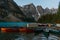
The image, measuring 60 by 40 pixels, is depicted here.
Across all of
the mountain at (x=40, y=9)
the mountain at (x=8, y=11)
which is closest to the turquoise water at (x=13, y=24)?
the mountain at (x=8, y=11)

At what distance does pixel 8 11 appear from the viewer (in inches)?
353

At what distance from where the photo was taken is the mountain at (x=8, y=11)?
8.95 m

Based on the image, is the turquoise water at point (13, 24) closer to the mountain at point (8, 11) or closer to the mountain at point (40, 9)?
the mountain at point (8, 11)

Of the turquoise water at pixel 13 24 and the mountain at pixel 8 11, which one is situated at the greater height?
the mountain at pixel 8 11

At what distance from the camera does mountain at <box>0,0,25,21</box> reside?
29.4 feet

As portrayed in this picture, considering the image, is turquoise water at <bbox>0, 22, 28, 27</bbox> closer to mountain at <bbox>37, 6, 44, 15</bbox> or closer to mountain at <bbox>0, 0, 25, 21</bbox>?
mountain at <bbox>0, 0, 25, 21</bbox>

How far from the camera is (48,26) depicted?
908 cm

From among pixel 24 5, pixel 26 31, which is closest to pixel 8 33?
pixel 26 31

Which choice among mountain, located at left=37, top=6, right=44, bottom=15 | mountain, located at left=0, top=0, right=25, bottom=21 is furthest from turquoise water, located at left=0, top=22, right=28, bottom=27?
mountain, located at left=37, top=6, right=44, bottom=15

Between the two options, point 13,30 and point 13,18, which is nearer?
point 13,18

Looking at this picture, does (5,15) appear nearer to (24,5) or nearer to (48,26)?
(24,5)

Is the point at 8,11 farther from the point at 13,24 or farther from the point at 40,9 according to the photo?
the point at 40,9

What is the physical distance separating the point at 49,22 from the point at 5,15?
2.42m

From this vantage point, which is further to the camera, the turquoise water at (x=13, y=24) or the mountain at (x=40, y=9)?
the mountain at (x=40, y=9)
